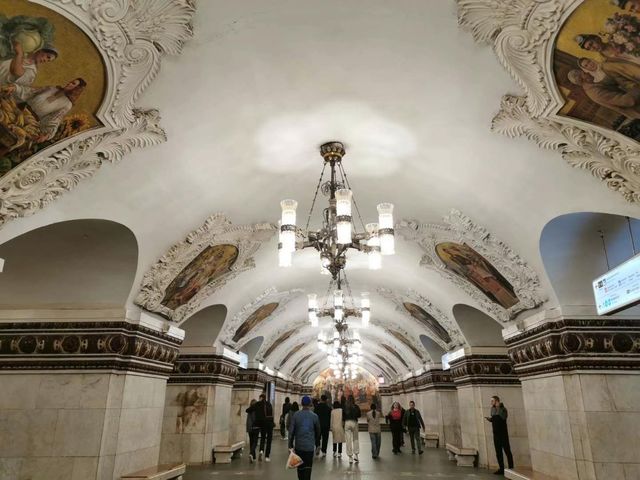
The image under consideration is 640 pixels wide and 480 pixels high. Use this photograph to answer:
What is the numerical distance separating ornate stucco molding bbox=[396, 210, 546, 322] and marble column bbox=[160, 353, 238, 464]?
5.41m

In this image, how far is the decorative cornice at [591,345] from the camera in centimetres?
589

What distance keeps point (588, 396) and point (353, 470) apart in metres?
4.66

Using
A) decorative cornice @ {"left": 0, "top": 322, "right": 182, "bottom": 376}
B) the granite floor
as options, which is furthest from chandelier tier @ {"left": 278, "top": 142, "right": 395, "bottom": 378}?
the granite floor

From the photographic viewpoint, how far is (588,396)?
19.0ft

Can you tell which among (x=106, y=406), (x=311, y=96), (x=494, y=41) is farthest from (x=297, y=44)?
(x=106, y=406)

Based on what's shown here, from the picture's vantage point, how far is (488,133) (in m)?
4.82

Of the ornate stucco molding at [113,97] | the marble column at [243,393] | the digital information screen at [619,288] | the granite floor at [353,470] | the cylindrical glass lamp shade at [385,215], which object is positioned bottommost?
the granite floor at [353,470]

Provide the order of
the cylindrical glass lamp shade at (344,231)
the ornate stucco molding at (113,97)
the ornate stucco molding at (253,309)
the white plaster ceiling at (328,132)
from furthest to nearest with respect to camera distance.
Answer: the ornate stucco molding at (253,309)
the cylindrical glass lamp shade at (344,231)
the white plaster ceiling at (328,132)
the ornate stucco molding at (113,97)

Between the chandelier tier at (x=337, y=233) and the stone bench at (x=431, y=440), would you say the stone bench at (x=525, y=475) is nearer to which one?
the chandelier tier at (x=337, y=233)

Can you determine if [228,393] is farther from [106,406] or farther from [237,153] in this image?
[237,153]

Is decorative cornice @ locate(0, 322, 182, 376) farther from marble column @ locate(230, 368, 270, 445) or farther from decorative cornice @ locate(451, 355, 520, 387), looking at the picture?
marble column @ locate(230, 368, 270, 445)

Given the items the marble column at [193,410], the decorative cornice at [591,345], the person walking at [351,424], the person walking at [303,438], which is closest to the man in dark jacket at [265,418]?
the marble column at [193,410]

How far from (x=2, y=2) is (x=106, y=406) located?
191 inches

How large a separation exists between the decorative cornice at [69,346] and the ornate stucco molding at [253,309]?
423cm
